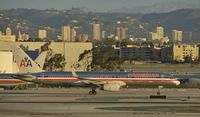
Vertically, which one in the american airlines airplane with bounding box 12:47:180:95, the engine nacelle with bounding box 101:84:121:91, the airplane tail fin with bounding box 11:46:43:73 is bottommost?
the engine nacelle with bounding box 101:84:121:91

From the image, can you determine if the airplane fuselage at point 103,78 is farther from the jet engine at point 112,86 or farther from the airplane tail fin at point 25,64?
the airplane tail fin at point 25,64

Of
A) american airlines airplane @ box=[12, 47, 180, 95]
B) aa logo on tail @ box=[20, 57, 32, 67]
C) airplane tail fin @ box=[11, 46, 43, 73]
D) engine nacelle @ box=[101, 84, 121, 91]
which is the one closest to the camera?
engine nacelle @ box=[101, 84, 121, 91]

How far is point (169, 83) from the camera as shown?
80.1 metres

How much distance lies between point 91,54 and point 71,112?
334 ft

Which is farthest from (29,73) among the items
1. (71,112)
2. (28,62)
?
(71,112)

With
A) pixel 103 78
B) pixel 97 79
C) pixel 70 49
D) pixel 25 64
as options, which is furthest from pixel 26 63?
pixel 70 49

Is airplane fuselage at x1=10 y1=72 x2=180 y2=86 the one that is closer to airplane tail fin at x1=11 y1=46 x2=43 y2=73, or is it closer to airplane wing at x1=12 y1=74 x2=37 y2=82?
airplane wing at x1=12 y1=74 x2=37 y2=82

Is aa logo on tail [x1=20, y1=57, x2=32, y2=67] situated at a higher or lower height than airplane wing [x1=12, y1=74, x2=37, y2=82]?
higher

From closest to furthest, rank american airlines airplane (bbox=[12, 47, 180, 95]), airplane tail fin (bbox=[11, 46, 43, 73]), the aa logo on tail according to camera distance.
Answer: american airlines airplane (bbox=[12, 47, 180, 95]) < airplane tail fin (bbox=[11, 46, 43, 73]) < the aa logo on tail

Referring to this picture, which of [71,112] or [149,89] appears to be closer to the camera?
[71,112]

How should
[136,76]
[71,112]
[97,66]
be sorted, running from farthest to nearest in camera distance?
[97,66]
[136,76]
[71,112]

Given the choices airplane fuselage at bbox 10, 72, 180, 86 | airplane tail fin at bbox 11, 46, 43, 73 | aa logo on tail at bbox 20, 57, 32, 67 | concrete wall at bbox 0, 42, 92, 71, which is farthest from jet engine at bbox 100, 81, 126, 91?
concrete wall at bbox 0, 42, 92, 71

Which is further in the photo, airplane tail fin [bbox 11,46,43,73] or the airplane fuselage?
airplane tail fin [bbox 11,46,43,73]

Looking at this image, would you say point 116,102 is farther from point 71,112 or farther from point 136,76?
point 136,76
